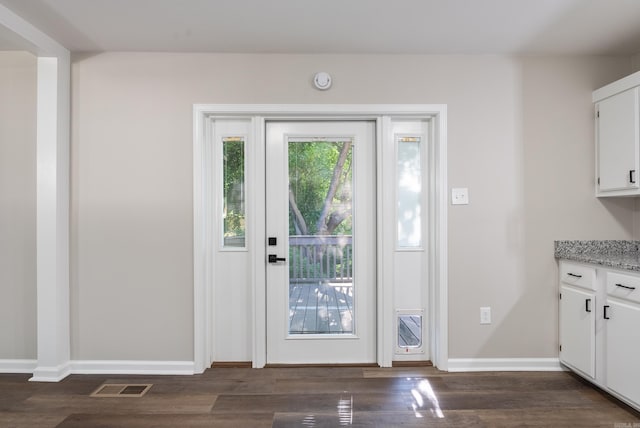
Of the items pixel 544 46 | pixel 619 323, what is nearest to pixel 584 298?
pixel 619 323

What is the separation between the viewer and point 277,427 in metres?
2.04

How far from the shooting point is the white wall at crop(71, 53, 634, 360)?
2.74 meters

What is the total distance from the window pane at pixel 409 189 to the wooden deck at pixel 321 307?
63 centimetres

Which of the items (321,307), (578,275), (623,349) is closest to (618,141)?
(578,275)

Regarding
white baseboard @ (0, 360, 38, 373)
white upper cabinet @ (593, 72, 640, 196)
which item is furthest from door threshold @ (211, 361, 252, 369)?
white upper cabinet @ (593, 72, 640, 196)

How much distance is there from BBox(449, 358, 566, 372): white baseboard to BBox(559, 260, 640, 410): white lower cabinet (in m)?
0.11

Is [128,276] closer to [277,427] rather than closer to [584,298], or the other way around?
[277,427]

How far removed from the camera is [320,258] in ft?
9.57

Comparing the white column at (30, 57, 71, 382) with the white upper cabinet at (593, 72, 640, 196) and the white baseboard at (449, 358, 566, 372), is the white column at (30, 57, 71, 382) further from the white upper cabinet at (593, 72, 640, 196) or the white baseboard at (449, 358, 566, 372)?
the white upper cabinet at (593, 72, 640, 196)

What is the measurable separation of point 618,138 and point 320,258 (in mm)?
2277

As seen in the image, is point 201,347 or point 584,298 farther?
point 201,347

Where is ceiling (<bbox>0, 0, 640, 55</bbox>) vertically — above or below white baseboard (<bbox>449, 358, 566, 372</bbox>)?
above

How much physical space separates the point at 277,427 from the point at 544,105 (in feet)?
9.53

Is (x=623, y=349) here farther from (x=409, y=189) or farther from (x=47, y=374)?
(x=47, y=374)
